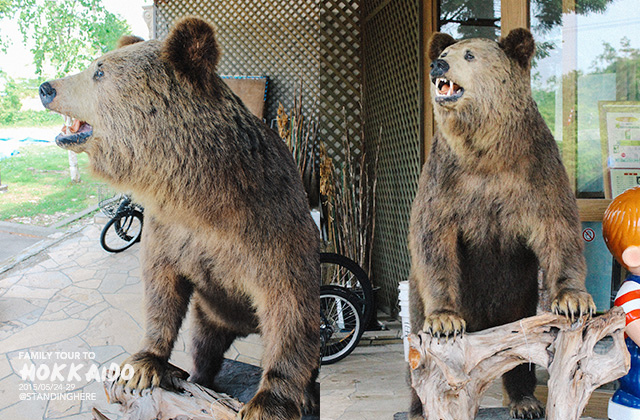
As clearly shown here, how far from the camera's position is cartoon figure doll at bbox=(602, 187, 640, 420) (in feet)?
4.61

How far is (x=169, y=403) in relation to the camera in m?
1.13

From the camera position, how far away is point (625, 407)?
149cm

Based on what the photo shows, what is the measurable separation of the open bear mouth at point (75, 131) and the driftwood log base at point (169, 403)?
0.56 metres

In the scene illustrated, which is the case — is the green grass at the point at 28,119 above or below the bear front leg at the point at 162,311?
above

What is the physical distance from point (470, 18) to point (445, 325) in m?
1.98

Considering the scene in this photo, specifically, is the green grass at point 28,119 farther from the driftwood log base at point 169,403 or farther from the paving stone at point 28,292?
the paving stone at point 28,292

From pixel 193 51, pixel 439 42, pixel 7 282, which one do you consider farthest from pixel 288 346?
pixel 7 282

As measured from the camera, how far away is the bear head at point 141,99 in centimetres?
107

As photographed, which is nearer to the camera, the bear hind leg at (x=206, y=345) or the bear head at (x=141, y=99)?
the bear head at (x=141, y=99)

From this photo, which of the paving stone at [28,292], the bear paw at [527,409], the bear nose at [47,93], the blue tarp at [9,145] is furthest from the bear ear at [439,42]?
the paving stone at [28,292]

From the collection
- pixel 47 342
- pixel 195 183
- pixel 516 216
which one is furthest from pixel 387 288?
pixel 195 183

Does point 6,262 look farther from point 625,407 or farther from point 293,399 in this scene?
point 625,407

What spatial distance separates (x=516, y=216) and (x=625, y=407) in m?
0.72

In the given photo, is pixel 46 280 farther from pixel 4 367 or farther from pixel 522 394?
pixel 522 394
